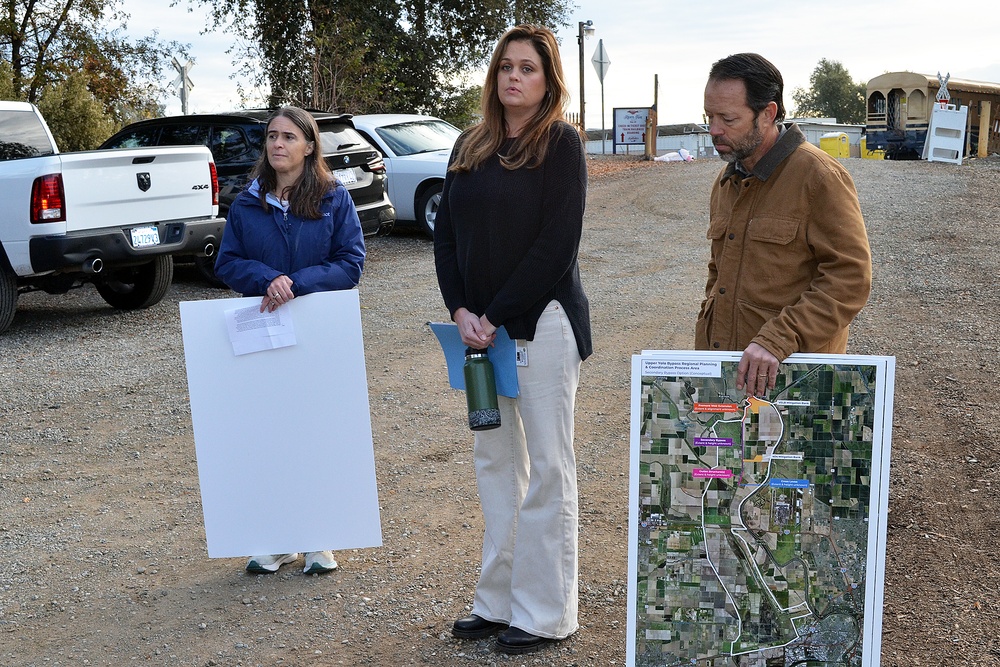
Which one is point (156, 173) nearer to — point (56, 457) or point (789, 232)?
point (56, 457)

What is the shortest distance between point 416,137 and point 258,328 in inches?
419

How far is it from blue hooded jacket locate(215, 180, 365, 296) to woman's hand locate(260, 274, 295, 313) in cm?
15

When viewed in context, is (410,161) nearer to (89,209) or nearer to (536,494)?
(89,209)

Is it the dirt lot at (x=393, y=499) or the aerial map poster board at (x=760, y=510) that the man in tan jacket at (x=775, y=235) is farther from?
the dirt lot at (x=393, y=499)

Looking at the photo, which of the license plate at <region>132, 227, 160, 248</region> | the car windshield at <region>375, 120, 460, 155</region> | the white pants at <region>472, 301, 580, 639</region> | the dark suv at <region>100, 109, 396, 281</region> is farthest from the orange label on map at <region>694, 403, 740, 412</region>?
the car windshield at <region>375, 120, 460, 155</region>

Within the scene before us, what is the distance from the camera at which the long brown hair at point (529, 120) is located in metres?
3.26

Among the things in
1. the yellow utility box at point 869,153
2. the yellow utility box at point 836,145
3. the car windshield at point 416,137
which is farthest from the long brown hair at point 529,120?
the yellow utility box at point 869,153

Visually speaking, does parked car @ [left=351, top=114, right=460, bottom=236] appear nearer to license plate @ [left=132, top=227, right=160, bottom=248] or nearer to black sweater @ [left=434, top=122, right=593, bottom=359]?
license plate @ [left=132, top=227, right=160, bottom=248]

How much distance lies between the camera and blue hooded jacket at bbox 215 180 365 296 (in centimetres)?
409

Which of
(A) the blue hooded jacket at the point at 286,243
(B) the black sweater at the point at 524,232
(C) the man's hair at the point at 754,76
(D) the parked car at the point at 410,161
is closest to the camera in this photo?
(C) the man's hair at the point at 754,76

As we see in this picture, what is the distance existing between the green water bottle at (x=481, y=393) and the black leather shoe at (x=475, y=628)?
79 centimetres

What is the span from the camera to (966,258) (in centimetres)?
1130

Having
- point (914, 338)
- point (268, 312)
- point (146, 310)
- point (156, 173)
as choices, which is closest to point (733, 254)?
point (268, 312)

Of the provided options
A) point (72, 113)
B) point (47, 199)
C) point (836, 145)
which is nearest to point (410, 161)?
point (47, 199)
